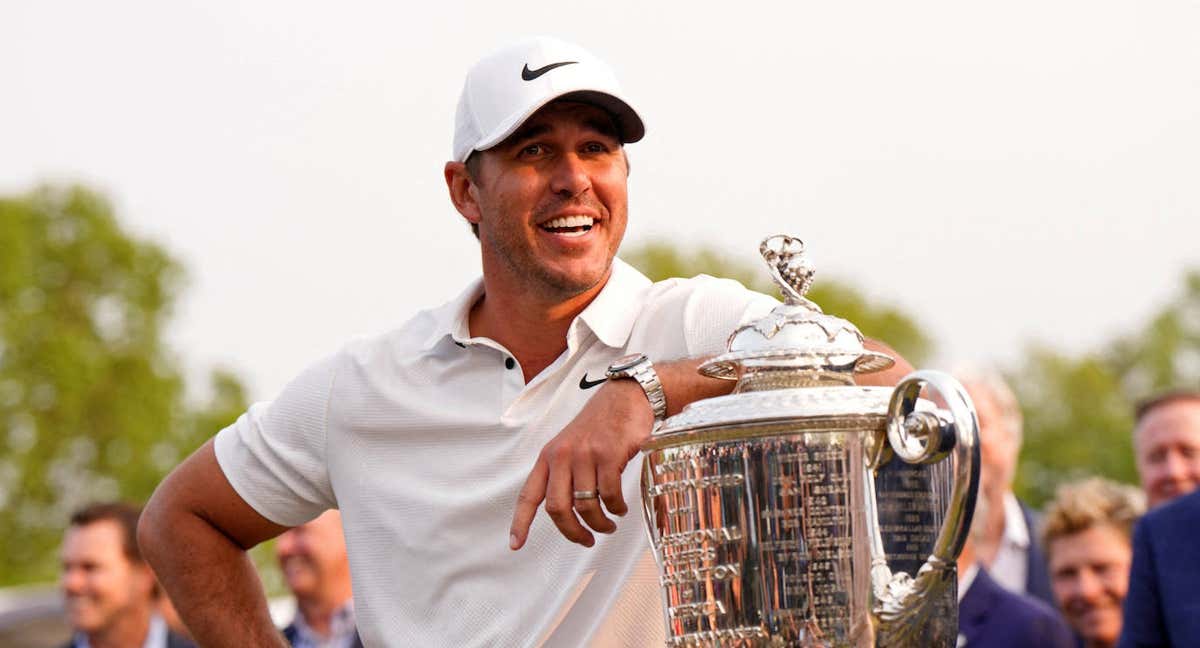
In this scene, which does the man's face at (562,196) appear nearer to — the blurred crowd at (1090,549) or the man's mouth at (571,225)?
the man's mouth at (571,225)

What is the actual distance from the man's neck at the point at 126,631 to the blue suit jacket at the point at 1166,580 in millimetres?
4367

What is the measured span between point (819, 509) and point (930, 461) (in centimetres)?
15

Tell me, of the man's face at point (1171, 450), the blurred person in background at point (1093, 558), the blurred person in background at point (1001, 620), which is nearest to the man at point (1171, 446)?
the man's face at point (1171, 450)

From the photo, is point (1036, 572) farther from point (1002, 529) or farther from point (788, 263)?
point (788, 263)

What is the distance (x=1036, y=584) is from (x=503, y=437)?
4117 mm

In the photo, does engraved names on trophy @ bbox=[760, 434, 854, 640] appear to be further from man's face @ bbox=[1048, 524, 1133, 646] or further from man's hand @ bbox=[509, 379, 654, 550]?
man's face @ bbox=[1048, 524, 1133, 646]

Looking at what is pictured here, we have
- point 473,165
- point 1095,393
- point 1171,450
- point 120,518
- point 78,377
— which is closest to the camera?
point 473,165

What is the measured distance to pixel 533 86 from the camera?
3254 millimetres

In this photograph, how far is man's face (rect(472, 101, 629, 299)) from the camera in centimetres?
332

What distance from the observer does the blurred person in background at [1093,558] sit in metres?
6.34

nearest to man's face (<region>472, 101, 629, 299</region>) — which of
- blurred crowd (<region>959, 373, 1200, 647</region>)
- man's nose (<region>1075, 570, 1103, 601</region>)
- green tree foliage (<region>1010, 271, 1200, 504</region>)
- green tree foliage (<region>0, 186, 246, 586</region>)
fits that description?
blurred crowd (<region>959, 373, 1200, 647</region>)

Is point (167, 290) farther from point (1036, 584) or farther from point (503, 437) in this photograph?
point (503, 437)

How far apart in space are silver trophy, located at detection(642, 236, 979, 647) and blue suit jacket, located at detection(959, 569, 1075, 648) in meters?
3.28

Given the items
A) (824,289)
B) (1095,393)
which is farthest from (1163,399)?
(1095,393)
